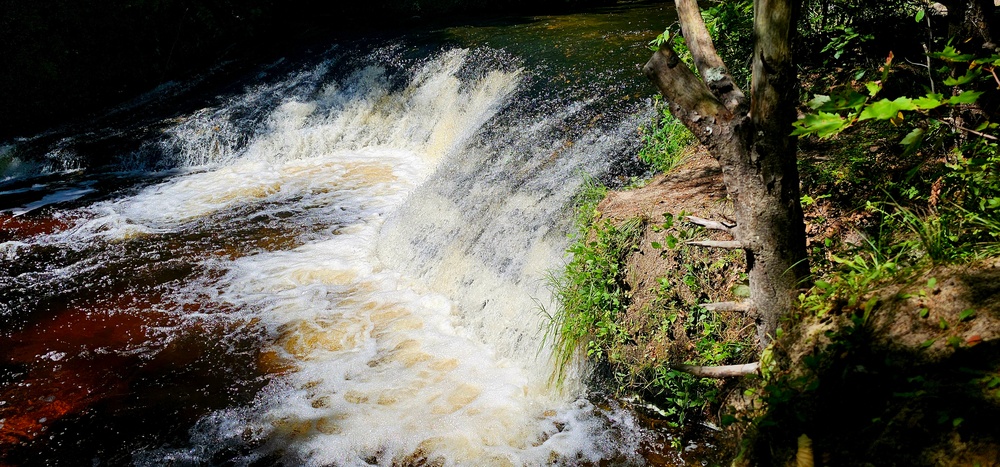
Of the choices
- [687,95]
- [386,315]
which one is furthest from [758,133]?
[386,315]

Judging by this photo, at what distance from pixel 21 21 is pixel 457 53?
8222mm

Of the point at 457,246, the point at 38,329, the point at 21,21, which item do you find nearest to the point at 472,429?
the point at 457,246

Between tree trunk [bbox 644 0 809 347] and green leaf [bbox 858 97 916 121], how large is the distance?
2.27 ft

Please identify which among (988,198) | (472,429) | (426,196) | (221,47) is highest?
(221,47)

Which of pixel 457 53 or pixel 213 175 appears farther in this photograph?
pixel 457 53

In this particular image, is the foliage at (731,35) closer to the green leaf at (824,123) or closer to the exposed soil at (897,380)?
the exposed soil at (897,380)

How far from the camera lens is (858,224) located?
3053 mm

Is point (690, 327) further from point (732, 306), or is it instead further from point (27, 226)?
point (27, 226)

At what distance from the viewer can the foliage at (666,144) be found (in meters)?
5.14

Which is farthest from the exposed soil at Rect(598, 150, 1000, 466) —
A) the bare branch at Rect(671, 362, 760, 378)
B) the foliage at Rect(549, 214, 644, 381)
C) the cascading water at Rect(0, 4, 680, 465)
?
the cascading water at Rect(0, 4, 680, 465)

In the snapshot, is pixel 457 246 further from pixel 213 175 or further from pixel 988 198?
pixel 213 175

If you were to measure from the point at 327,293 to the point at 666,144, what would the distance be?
3540 mm

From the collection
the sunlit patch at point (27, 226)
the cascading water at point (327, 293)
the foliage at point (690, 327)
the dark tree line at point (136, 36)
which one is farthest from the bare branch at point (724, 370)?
the dark tree line at point (136, 36)

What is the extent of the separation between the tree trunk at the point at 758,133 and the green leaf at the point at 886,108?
2.27ft
